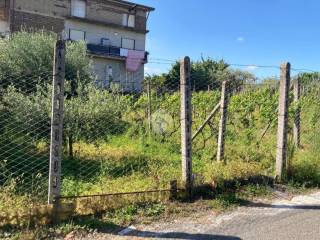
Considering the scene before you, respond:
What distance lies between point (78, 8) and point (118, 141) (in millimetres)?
29244

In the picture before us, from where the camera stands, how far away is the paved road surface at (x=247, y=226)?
4.78 meters

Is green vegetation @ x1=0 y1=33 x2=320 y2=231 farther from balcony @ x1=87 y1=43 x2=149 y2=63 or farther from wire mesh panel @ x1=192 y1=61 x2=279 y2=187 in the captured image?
balcony @ x1=87 y1=43 x2=149 y2=63

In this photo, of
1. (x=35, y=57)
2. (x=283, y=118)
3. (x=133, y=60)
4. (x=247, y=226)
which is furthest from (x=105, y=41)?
(x=247, y=226)

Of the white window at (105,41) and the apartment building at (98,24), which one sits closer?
the apartment building at (98,24)

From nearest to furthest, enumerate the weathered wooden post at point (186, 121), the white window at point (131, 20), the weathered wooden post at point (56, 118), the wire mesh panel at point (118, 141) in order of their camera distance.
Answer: the weathered wooden post at point (56, 118) → the weathered wooden post at point (186, 121) → the wire mesh panel at point (118, 141) → the white window at point (131, 20)

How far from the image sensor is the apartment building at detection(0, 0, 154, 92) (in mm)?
33812

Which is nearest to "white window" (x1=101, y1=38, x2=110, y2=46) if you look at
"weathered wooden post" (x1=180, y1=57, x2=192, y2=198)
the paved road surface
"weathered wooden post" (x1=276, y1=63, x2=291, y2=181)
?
"weathered wooden post" (x1=276, y1=63, x2=291, y2=181)

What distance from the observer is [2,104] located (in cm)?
835

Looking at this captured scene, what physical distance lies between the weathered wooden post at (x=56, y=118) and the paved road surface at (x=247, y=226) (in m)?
0.82

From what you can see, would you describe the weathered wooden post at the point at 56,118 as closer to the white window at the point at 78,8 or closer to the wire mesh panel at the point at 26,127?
the wire mesh panel at the point at 26,127

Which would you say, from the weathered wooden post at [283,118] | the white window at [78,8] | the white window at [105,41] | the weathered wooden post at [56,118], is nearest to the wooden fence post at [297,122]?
the weathered wooden post at [283,118]

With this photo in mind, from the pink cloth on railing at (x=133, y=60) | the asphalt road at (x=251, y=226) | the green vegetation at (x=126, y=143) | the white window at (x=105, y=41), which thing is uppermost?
the white window at (x=105, y=41)

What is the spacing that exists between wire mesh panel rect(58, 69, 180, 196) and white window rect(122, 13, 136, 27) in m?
28.3

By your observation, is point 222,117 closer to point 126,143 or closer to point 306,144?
point 306,144
